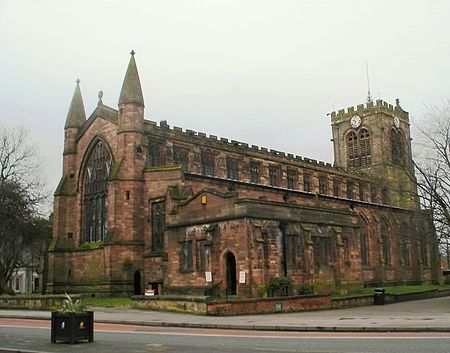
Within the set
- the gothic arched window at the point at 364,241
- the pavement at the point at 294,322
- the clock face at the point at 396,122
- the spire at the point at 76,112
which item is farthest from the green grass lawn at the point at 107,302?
the clock face at the point at 396,122

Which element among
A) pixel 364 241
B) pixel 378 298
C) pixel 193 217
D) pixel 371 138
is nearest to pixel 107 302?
pixel 193 217

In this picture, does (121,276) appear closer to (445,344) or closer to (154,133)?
(154,133)

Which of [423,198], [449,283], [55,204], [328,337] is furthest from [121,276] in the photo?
[449,283]

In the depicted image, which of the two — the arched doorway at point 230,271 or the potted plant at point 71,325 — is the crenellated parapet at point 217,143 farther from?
the potted plant at point 71,325

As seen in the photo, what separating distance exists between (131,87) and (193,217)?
1249cm

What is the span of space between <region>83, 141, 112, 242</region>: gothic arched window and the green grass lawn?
20.0 feet

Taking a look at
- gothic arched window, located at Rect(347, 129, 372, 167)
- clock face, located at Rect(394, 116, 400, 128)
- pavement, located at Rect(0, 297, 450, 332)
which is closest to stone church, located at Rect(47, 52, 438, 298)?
pavement, located at Rect(0, 297, 450, 332)

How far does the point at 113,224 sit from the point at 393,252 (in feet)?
106

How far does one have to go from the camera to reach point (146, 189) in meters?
40.5

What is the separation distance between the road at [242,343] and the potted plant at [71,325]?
32 cm

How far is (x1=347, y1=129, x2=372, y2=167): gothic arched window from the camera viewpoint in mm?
70938

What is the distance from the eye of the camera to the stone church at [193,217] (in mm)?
32562

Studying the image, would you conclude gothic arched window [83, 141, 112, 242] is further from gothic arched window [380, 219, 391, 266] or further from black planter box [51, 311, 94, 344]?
gothic arched window [380, 219, 391, 266]

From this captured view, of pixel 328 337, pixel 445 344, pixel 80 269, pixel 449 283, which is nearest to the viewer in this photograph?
pixel 445 344
